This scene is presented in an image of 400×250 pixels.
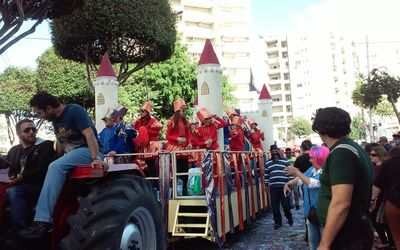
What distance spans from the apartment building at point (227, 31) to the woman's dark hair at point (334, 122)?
69.4 metres

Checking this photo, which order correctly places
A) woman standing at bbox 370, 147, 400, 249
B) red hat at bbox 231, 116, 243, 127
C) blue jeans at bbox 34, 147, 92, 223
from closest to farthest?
blue jeans at bbox 34, 147, 92, 223, woman standing at bbox 370, 147, 400, 249, red hat at bbox 231, 116, 243, 127

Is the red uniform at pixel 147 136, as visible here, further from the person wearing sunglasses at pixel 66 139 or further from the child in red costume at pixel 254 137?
the child in red costume at pixel 254 137

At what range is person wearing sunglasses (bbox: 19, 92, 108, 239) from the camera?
12.7 ft

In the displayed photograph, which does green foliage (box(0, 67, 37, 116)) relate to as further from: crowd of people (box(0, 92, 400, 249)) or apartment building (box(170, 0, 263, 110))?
apartment building (box(170, 0, 263, 110))

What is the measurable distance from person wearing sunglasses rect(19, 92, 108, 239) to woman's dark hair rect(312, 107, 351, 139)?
1.91m

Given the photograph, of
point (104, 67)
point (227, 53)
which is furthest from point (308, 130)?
point (104, 67)

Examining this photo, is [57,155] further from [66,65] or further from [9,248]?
[66,65]

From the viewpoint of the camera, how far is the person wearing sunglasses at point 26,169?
12.8 ft

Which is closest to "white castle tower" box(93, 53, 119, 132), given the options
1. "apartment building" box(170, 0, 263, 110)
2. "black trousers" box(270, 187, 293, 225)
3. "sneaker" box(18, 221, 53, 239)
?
"black trousers" box(270, 187, 293, 225)

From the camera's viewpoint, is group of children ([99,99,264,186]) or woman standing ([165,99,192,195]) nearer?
group of children ([99,99,264,186])

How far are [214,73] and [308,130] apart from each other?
70.1m

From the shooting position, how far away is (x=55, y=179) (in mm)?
3846

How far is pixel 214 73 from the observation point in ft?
36.4

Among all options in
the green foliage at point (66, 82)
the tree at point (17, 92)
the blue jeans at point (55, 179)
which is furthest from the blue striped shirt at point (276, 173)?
the tree at point (17, 92)
